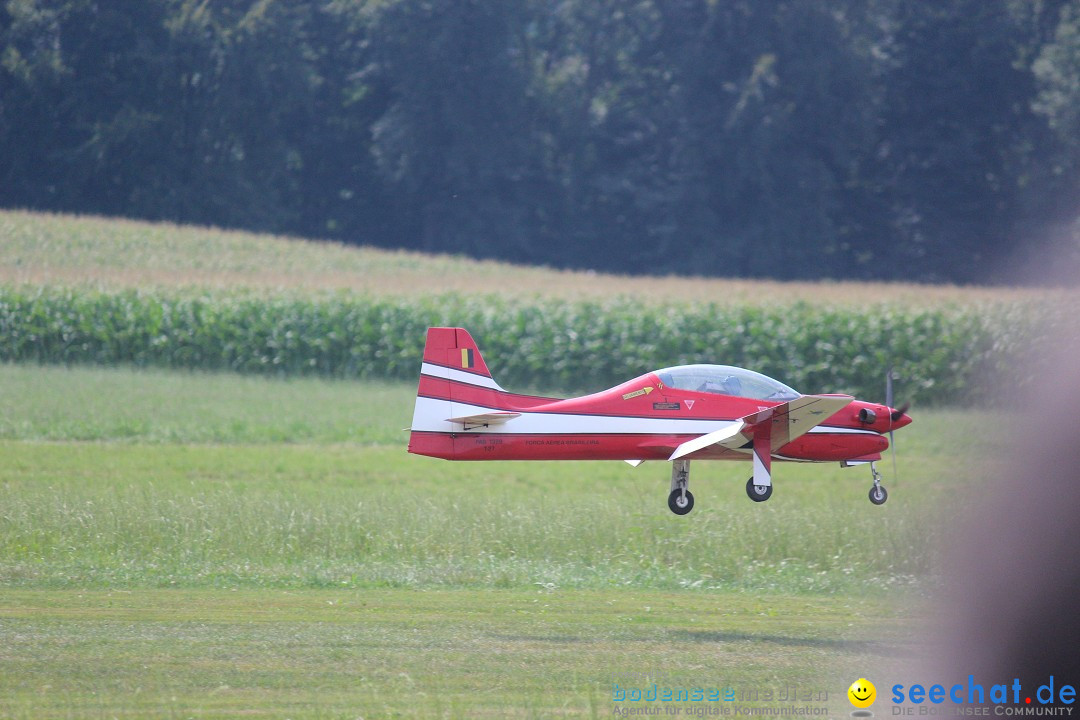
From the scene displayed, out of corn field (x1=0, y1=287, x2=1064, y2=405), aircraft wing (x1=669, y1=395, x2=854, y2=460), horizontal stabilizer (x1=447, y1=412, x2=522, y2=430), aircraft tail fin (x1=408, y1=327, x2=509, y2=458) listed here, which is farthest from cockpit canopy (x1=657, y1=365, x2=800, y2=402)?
corn field (x1=0, y1=287, x2=1064, y2=405)

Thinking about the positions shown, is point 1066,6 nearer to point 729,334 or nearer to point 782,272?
point 782,272

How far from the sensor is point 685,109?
78938 millimetres

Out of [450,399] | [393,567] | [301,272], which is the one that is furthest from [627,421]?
[301,272]

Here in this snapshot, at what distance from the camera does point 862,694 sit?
1270 centimetres

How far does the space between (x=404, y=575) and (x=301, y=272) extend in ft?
110

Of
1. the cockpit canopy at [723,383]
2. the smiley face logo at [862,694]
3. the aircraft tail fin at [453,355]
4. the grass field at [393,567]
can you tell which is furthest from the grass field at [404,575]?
the aircraft tail fin at [453,355]

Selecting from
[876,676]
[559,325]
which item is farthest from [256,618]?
[559,325]

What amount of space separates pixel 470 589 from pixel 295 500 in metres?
4.72

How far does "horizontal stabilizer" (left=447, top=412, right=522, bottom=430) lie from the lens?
1525cm

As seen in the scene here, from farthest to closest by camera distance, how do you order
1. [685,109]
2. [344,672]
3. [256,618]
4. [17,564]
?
[685,109]
[17,564]
[256,618]
[344,672]

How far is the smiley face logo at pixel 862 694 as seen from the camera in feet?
41.3

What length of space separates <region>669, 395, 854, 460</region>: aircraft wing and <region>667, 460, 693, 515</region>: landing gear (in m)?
0.73

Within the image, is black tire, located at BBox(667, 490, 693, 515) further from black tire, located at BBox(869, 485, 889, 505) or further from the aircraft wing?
black tire, located at BBox(869, 485, 889, 505)

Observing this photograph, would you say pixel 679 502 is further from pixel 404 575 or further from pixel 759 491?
pixel 404 575
